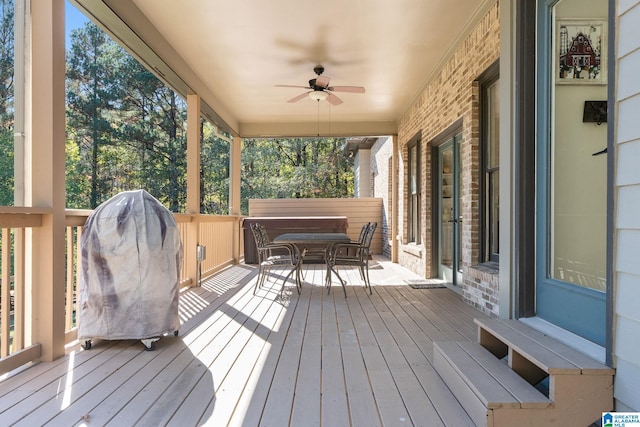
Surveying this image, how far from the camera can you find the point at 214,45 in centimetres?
438

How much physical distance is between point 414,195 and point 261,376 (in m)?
5.06

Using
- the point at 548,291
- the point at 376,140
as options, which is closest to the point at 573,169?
the point at 548,291

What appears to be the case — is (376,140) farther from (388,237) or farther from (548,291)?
(548,291)

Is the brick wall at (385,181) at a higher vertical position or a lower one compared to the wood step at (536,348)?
higher

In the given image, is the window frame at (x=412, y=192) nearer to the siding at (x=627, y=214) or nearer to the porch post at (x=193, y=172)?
the porch post at (x=193, y=172)

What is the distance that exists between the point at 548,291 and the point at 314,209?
23.8 ft

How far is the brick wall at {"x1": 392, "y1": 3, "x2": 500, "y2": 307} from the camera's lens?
3.72 m

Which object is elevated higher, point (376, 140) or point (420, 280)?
point (376, 140)

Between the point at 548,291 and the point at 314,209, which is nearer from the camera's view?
the point at 548,291

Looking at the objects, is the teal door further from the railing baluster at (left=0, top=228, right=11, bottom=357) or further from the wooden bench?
the railing baluster at (left=0, top=228, right=11, bottom=357)

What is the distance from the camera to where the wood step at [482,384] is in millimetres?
1582

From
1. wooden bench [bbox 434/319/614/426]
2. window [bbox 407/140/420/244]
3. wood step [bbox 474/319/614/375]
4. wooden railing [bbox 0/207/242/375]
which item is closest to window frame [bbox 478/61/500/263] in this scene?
wood step [bbox 474/319/614/375]

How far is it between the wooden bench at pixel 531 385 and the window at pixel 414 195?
4505 mm

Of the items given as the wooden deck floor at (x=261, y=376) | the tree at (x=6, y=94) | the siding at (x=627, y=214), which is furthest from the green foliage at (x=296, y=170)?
the siding at (x=627, y=214)
